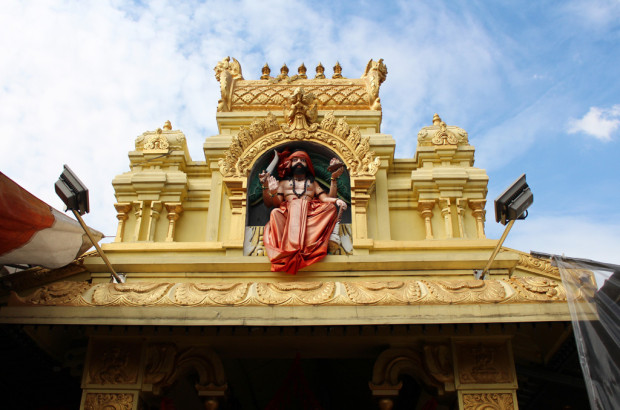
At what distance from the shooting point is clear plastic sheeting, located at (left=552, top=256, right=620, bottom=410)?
6.92 metres

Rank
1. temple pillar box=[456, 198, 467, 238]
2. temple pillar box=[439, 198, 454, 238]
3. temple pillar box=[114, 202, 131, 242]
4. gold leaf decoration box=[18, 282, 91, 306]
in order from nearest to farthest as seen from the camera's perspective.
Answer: gold leaf decoration box=[18, 282, 91, 306]
temple pillar box=[439, 198, 454, 238]
temple pillar box=[456, 198, 467, 238]
temple pillar box=[114, 202, 131, 242]

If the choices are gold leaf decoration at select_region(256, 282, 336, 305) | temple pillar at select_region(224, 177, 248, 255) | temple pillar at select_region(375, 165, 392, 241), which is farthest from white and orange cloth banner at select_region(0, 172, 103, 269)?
temple pillar at select_region(375, 165, 392, 241)

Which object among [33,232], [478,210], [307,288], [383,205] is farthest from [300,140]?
[33,232]

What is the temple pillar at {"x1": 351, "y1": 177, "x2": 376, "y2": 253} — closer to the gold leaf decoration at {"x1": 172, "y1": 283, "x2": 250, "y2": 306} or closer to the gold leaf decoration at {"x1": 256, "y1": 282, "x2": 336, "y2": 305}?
the gold leaf decoration at {"x1": 256, "y1": 282, "x2": 336, "y2": 305}

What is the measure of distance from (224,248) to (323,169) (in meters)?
2.53

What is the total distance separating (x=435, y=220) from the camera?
11398 millimetres

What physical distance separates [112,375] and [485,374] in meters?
5.05

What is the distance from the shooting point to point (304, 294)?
8.23m

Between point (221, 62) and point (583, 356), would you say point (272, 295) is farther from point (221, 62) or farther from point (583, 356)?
point (221, 62)

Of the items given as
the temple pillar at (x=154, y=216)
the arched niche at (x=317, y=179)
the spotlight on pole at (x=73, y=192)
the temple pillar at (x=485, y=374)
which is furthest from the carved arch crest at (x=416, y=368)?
the temple pillar at (x=154, y=216)

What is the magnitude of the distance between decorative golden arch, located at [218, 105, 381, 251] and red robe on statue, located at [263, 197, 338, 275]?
23.1 inches

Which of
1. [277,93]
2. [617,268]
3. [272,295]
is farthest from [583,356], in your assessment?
[277,93]

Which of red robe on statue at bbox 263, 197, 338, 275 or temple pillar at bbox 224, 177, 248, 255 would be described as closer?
red robe on statue at bbox 263, 197, 338, 275

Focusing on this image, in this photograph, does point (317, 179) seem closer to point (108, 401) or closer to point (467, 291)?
point (467, 291)
